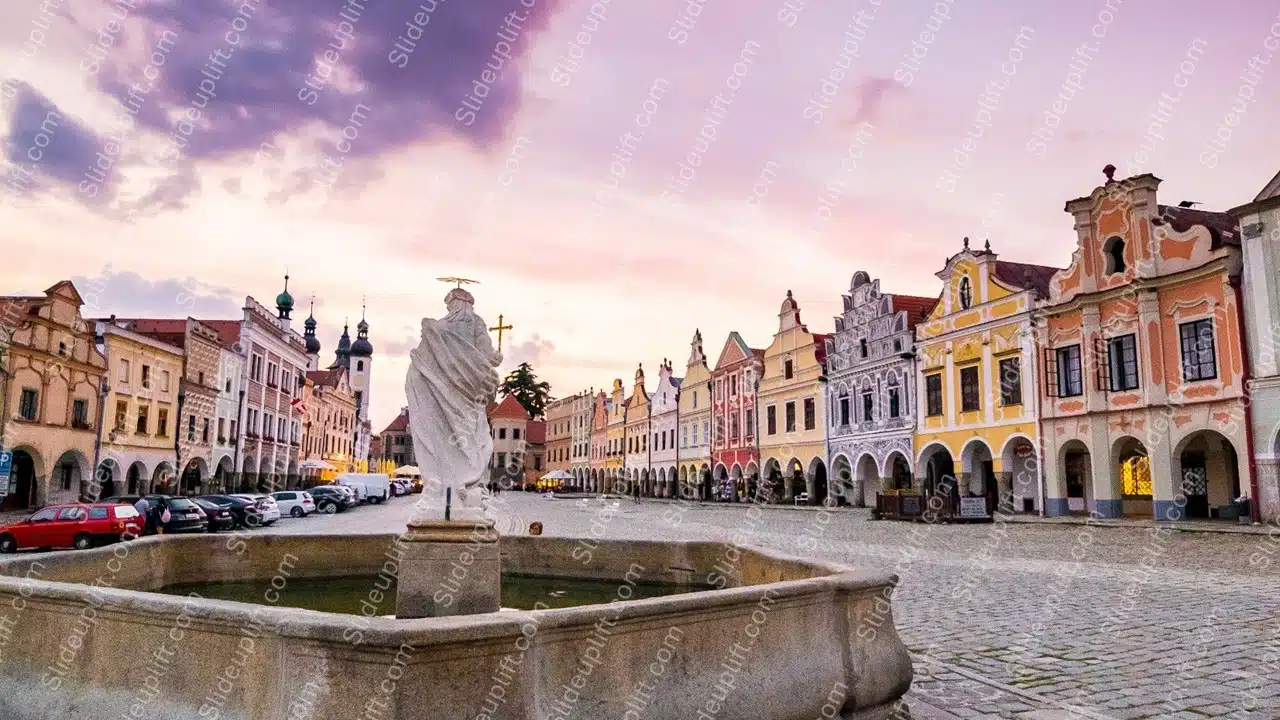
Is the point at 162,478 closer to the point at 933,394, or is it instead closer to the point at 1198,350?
the point at 933,394

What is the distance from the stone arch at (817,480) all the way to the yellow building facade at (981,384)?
7.71 metres

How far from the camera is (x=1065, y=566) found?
15078 millimetres

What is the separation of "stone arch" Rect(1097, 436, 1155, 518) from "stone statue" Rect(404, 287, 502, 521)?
2782 cm

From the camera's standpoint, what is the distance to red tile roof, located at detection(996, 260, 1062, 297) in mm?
34656

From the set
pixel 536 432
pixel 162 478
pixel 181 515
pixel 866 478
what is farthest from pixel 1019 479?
pixel 536 432

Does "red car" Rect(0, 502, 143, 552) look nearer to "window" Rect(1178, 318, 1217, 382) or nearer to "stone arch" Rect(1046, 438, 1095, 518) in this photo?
"stone arch" Rect(1046, 438, 1095, 518)

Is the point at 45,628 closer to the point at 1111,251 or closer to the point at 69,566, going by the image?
the point at 69,566

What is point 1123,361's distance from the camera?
2898 cm

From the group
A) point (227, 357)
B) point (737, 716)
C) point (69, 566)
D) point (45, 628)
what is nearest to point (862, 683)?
point (737, 716)

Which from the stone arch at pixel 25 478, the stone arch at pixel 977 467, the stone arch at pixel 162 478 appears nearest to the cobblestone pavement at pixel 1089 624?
the stone arch at pixel 977 467

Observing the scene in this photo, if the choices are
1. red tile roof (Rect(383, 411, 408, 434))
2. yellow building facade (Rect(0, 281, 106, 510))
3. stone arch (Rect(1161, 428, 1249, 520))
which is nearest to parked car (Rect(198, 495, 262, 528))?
yellow building facade (Rect(0, 281, 106, 510))

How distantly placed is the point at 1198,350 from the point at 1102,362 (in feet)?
10.4

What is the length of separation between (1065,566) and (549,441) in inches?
3665

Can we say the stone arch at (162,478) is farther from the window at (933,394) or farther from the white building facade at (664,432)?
the window at (933,394)
